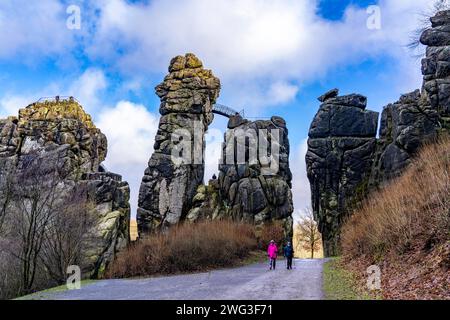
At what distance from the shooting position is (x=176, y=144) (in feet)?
154

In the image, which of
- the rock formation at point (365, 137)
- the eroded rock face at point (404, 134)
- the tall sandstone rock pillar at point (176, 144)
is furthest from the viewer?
the tall sandstone rock pillar at point (176, 144)

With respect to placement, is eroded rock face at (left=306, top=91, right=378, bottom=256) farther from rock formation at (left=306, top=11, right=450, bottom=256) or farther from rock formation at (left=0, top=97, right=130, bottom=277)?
rock formation at (left=0, top=97, right=130, bottom=277)

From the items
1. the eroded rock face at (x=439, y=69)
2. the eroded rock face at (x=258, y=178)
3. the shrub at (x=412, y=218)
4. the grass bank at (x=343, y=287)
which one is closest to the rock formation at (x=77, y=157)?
the eroded rock face at (x=258, y=178)

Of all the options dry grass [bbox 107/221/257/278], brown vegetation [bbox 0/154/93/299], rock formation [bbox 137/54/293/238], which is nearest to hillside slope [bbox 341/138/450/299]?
dry grass [bbox 107/221/257/278]

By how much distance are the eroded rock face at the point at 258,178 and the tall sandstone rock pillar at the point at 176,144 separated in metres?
3.94

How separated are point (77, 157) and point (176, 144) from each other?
1158cm

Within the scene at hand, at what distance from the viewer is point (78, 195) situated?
28.1 metres

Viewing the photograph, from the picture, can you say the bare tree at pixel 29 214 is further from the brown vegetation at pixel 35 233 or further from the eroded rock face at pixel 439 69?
the eroded rock face at pixel 439 69

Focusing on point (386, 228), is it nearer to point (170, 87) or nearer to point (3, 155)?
point (170, 87)

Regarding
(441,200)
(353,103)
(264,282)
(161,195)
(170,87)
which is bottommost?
(264,282)

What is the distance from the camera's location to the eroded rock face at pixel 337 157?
36.6m

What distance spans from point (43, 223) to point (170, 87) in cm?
2885

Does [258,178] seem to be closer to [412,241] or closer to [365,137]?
[365,137]

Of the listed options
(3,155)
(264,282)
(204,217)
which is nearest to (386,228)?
(264,282)
